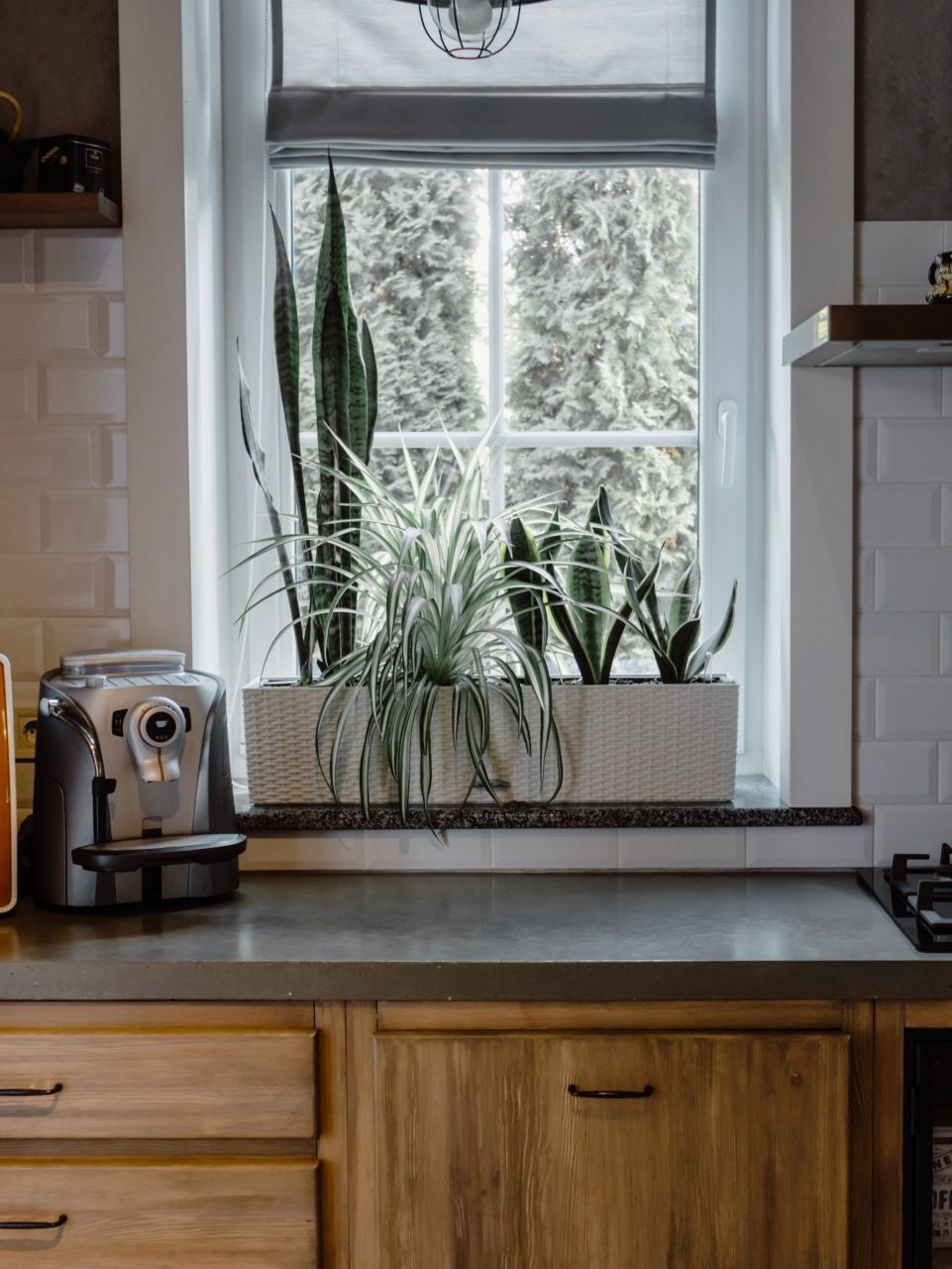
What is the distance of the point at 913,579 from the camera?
6.51 ft

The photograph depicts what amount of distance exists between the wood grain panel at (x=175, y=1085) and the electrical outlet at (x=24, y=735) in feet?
2.05

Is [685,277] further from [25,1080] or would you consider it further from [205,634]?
[25,1080]

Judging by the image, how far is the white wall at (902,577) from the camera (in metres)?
1.97

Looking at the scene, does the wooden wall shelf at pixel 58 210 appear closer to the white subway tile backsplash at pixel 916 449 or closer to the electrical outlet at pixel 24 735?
the electrical outlet at pixel 24 735

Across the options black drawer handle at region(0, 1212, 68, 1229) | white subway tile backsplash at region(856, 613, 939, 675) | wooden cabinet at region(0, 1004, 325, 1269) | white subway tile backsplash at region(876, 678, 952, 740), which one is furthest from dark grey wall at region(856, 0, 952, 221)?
black drawer handle at region(0, 1212, 68, 1229)

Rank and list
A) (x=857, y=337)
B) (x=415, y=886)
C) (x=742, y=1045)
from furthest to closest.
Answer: (x=415, y=886), (x=857, y=337), (x=742, y=1045)

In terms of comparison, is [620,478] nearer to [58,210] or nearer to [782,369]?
[782,369]

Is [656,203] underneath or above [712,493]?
above

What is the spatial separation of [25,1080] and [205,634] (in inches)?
32.3

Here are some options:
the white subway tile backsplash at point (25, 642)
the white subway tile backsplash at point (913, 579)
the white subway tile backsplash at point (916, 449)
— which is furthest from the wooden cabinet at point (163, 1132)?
the white subway tile backsplash at point (916, 449)

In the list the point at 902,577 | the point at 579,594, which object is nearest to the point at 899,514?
the point at 902,577

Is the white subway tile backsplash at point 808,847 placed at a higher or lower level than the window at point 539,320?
lower

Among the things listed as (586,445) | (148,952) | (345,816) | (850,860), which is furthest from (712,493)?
(148,952)

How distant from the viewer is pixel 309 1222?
1533 mm
